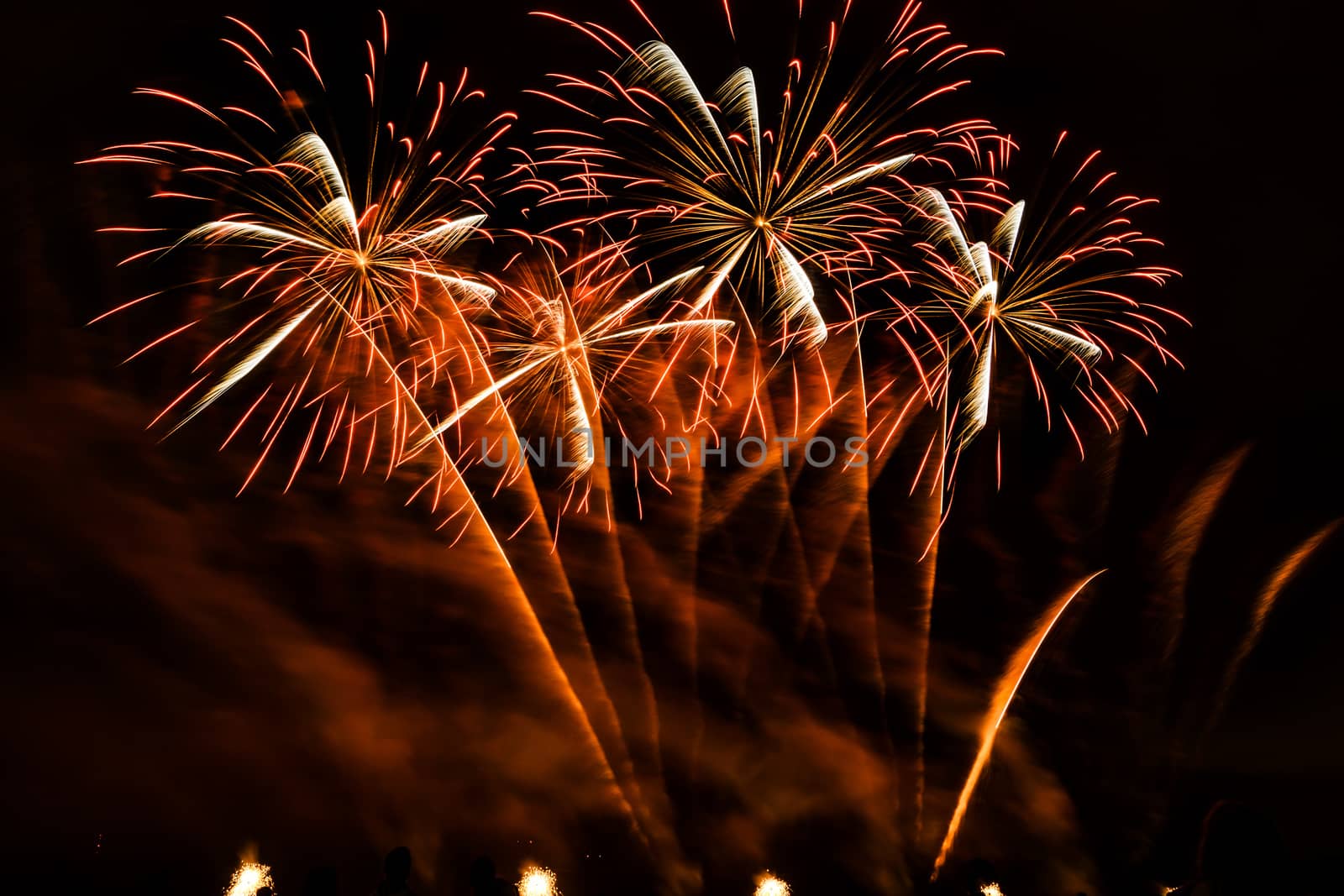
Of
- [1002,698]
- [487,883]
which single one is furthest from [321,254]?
[1002,698]

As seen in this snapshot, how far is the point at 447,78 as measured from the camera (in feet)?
28.5

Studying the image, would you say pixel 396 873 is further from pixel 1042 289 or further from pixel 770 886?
pixel 1042 289

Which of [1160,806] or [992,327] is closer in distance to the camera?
[992,327]

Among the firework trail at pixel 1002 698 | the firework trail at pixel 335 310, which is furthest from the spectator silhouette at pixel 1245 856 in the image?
the firework trail at pixel 335 310

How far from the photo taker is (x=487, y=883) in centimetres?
600

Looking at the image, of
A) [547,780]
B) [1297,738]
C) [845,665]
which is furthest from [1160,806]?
[547,780]

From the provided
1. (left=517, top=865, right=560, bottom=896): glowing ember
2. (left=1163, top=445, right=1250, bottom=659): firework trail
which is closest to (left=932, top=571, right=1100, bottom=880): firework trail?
(left=1163, top=445, right=1250, bottom=659): firework trail

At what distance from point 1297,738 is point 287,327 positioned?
14.6 m

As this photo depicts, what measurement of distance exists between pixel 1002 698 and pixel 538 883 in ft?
21.9

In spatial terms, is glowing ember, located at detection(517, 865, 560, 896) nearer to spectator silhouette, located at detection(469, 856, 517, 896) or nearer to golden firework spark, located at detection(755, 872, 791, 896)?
golden firework spark, located at detection(755, 872, 791, 896)

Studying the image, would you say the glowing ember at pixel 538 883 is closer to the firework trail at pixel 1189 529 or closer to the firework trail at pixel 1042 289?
the firework trail at pixel 1042 289

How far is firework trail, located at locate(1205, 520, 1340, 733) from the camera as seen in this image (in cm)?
1021

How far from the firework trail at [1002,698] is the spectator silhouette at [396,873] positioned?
276 inches

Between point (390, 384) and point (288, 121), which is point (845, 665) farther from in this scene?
point (288, 121)
